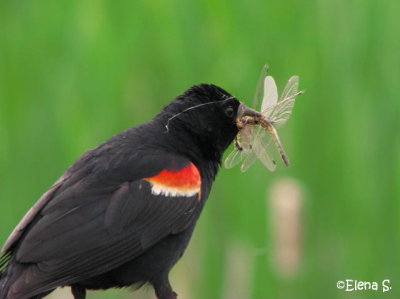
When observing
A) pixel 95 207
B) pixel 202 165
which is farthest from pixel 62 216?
pixel 202 165

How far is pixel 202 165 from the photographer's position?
414cm

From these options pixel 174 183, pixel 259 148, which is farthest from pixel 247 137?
pixel 174 183

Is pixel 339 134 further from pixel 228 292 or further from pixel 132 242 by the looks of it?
pixel 132 242

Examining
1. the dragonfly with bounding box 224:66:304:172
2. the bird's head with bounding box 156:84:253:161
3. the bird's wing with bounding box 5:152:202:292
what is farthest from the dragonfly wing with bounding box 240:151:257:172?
the bird's wing with bounding box 5:152:202:292

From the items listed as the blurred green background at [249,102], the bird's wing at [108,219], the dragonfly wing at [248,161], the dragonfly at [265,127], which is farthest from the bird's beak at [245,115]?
the blurred green background at [249,102]

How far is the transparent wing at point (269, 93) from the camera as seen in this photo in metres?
4.18

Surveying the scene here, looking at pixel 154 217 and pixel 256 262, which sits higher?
pixel 154 217

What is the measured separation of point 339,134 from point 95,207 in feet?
4.35

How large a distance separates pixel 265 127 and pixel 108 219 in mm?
679

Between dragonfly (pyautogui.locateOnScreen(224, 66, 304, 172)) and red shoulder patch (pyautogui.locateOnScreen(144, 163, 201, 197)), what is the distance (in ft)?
0.83

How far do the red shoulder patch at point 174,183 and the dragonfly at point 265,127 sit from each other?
→ 25cm

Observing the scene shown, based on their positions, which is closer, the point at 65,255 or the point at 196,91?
the point at 65,255

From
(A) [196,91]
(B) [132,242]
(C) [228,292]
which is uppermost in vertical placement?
(A) [196,91]

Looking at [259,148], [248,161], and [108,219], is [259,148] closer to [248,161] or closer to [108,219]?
[248,161]
